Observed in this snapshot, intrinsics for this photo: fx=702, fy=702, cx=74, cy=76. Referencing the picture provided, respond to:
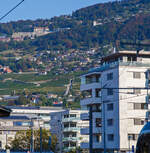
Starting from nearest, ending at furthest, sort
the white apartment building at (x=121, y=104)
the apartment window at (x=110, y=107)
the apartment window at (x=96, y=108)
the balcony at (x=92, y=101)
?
1. the white apartment building at (x=121, y=104)
2. the apartment window at (x=110, y=107)
3. the balcony at (x=92, y=101)
4. the apartment window at (x=96, y=108)

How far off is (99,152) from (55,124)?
56505 millimetres

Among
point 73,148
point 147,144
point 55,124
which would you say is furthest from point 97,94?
point 147,144

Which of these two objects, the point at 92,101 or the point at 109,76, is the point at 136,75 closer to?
the point at 109,76

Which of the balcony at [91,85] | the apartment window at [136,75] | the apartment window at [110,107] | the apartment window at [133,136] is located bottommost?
the apartment window at [133,136]

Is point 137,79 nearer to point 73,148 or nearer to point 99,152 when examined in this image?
point 99,152

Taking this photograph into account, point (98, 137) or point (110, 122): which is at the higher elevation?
point (110, 122)

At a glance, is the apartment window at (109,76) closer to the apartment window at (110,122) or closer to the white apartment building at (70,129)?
the apartment window at (110,122)

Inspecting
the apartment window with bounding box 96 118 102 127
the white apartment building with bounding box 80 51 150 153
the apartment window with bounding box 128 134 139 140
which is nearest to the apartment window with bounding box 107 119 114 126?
the white apartment building with bounding box 80 51 150 153

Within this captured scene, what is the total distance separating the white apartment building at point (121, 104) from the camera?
10125 cm

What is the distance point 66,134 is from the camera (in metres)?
155

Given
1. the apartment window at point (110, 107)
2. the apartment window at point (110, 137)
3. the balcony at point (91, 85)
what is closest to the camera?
the apartment window at point (110, 137)

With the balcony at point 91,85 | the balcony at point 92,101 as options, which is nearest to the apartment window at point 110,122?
the balcony at point 92,101

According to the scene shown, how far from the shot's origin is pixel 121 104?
102188 millimetres

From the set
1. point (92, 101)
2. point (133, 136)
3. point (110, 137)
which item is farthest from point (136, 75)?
point (110, 137)
